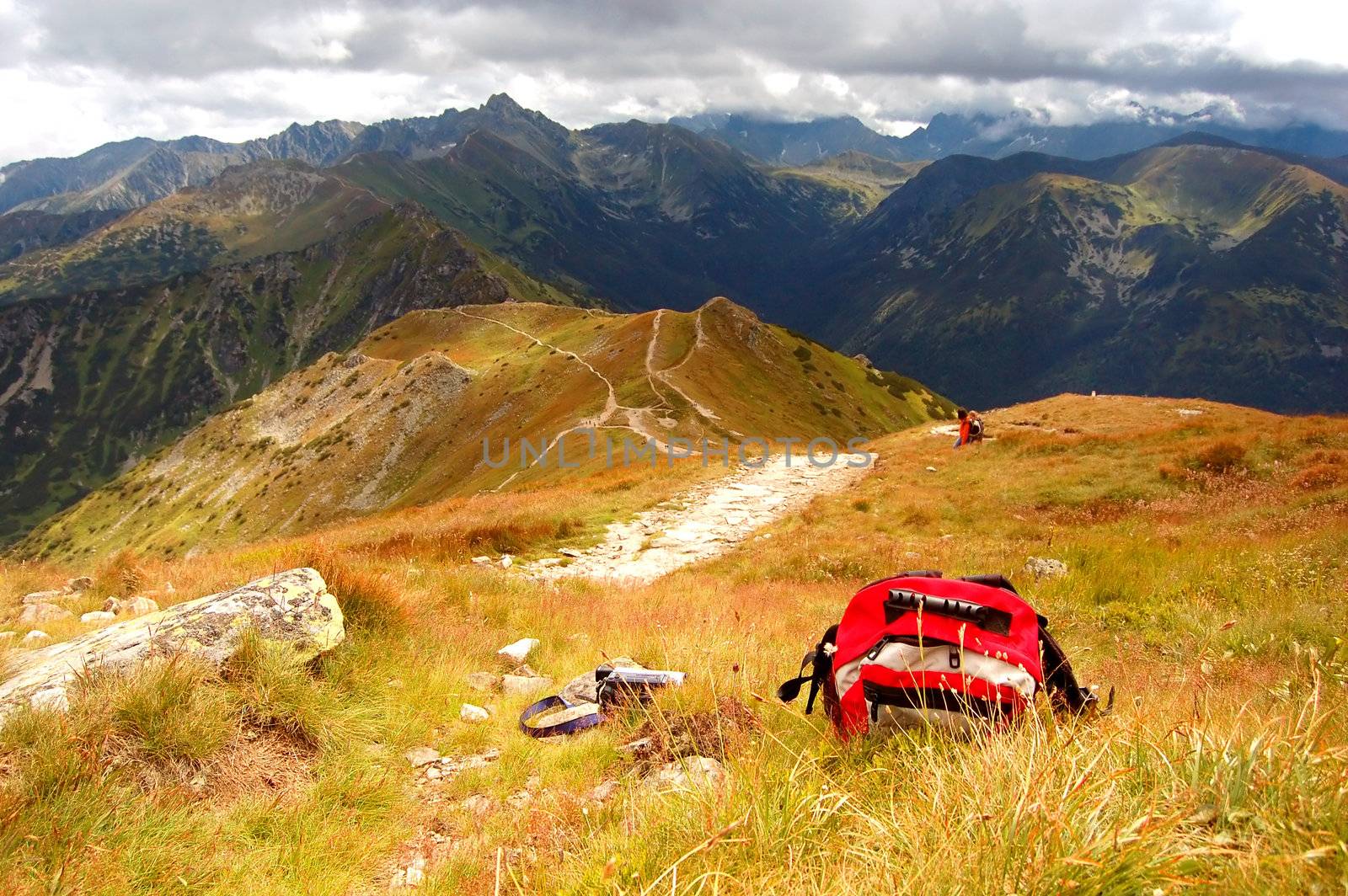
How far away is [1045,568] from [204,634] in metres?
11.2

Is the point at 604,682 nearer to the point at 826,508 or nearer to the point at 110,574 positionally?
the point at 110,574

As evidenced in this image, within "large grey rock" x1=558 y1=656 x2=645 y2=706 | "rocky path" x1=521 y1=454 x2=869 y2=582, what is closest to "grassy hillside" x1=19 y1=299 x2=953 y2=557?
"rocky path" x1=521 y1=454 x2=869 y2=582

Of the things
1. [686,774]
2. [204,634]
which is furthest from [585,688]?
[204,634]

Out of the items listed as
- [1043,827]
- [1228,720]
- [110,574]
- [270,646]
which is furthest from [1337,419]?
[110,574]

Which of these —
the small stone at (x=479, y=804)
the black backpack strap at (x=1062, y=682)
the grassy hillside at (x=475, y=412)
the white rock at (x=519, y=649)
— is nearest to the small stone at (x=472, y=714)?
the small stone at (x=479, y=804)

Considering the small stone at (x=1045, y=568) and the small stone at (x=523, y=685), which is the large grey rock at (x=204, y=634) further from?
the small stone at (x=1045, y=568)

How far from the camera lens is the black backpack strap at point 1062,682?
3.95 meters

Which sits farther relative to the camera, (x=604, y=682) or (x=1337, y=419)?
(x=1337, y=419)

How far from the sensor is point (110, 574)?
35.6 feet

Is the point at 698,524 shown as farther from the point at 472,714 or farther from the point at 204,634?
the point at 204,634

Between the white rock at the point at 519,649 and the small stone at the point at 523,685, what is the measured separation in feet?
2.12

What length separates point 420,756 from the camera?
518 centimetres

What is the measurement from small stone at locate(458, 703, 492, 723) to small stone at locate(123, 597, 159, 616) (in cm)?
471

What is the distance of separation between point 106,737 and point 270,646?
1.30 metres
